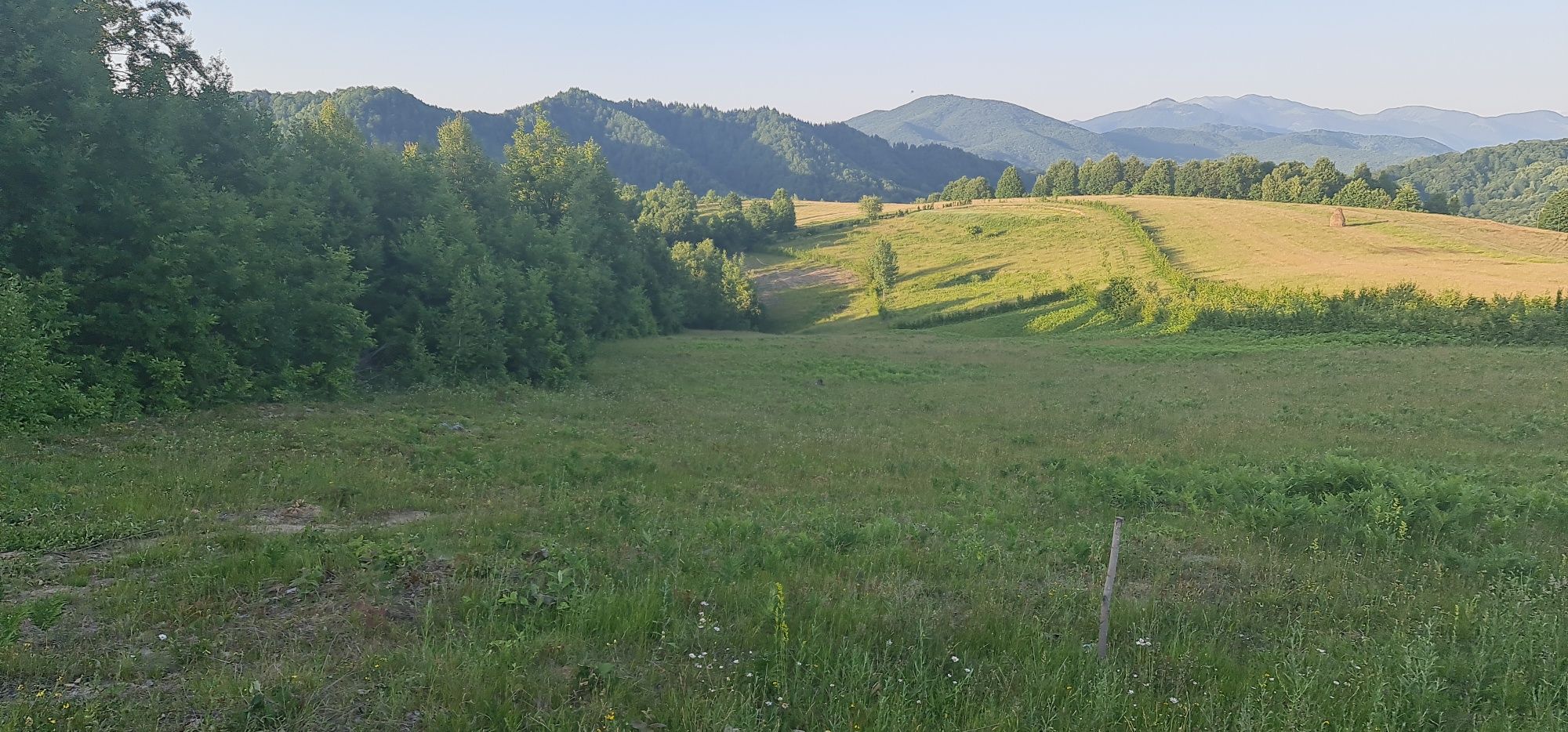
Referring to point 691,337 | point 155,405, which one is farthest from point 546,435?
point 691,337

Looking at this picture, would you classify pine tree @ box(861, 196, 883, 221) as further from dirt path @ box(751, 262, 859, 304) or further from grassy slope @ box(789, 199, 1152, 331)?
dirt path @ box(751, 262, 859, 304)

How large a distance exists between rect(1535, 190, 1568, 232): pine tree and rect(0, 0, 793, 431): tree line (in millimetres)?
106652

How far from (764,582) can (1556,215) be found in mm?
118189

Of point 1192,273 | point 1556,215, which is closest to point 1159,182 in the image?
point 1556,215

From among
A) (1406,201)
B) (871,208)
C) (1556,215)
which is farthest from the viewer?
(871,208)

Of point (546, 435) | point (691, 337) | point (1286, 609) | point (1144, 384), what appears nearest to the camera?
point (1286, 609)

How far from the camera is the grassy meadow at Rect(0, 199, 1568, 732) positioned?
4.82 m

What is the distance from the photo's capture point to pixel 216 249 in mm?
18000

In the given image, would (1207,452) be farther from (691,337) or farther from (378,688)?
(691,337)

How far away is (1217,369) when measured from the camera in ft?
114

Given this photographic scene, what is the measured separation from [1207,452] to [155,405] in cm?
2290

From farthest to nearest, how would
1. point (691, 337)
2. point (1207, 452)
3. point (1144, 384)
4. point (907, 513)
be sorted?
point (691, 337) → point (1144, 384) → point (1207, 452) → point (907, 513)

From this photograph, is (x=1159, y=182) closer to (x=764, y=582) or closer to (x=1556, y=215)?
(x=1556, y=215)

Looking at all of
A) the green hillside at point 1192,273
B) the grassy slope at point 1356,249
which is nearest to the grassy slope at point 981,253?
the green hillside at point 1192,273
